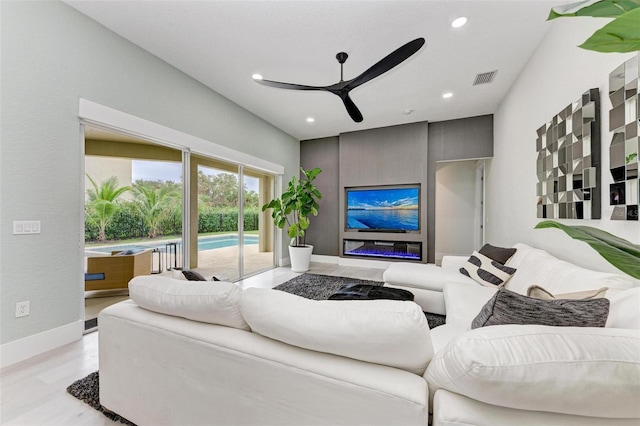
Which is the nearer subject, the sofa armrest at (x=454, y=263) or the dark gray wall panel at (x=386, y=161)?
the sofa armrest at (x=454, y=263)

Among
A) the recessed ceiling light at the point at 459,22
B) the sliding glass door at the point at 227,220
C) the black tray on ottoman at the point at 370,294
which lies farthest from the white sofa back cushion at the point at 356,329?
the sliding glass door at the point at 227,220

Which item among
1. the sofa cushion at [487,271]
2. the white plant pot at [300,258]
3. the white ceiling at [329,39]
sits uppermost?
the white ceiling at [329,39]

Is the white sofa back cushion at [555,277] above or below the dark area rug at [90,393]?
above

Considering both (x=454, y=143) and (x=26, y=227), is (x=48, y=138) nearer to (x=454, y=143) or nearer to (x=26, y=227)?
(x=26, y=227)

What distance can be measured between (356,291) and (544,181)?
2177mm

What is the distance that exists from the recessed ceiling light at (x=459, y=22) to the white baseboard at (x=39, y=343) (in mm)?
4495

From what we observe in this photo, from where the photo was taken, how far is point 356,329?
2.77ft

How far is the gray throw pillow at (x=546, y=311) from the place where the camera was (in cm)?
90

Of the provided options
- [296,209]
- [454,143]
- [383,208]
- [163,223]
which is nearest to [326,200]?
[296,209]

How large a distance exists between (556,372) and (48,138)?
135 inches

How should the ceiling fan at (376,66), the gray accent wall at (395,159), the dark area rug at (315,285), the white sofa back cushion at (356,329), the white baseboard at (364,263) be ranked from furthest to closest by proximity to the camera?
1. the white baseboard at (364,263)
2. the gray accent wall at (395,159)
3. the dark area rug at (315,285)
4. the ceiling fan at (376,66)
5. the white sofa back cushion at (356,329)

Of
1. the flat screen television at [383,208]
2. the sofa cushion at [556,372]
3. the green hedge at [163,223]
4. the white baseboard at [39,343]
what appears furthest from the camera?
the flat screen television at [383,208]

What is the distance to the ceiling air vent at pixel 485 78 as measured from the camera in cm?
321

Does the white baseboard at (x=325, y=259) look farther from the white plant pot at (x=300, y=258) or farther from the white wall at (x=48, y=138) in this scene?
the white wall at (x=48, y=138)
